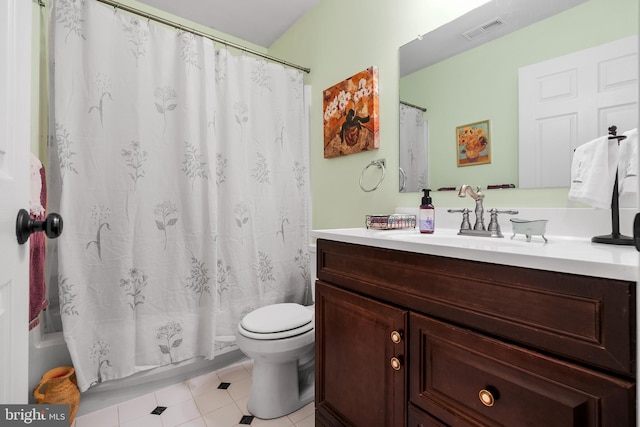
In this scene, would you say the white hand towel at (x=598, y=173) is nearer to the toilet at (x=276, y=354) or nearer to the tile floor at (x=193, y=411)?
the toilet at (x=276, y=354)

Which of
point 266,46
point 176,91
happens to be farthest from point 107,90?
point 266,46

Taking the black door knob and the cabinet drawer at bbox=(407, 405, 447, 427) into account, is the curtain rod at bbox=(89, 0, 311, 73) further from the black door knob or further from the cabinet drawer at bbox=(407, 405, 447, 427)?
the cabinet drawer at bbox=(407, 405, 447, 427)

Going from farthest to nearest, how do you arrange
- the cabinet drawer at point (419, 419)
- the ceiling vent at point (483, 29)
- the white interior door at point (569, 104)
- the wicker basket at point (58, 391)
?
the wicker basket at point (58, 391)
the ceiling vent at point (483, 29)
the white interior door at point (569, 104)
the cabinet drawer at point (419, 419)

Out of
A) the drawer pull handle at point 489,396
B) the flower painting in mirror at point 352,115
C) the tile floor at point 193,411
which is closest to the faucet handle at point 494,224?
the drawer pull handle at point 489,396

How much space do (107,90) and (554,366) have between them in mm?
1953

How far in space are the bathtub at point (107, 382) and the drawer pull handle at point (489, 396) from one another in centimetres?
156

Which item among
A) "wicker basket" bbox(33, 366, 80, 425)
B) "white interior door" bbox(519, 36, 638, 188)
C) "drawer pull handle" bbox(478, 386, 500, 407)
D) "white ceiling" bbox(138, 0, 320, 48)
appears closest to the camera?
"drawer pull handle" bbox(478, 386, 500, 407)

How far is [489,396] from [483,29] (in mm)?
1285

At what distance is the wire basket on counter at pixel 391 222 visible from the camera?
4.39 feet

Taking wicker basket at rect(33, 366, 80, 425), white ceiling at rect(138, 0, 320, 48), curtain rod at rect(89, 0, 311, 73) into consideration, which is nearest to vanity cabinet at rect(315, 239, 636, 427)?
wicker basket at rect(33, 366, 80, 425)

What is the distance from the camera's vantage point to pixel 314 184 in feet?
6.94

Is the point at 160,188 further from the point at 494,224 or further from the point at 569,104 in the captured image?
the point at 569,104

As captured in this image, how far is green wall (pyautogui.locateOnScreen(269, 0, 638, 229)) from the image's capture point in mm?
1035

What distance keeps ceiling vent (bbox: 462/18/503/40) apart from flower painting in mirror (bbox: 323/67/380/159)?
48 centimetres
